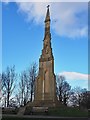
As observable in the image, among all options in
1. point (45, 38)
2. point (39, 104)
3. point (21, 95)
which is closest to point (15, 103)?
point (21, 95)

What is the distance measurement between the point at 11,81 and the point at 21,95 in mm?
4778

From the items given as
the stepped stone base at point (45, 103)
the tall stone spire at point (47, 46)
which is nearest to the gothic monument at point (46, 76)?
the tall stone spire at point (47, 46)

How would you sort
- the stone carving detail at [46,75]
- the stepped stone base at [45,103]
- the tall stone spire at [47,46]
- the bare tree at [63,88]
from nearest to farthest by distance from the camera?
the stepped stone base at [45,103]
the stone carving detail at [46,75]
the tall stone spire at [47,46]
the bare tree at [63,88]

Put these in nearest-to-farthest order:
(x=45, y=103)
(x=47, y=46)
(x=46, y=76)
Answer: (x=45, y=103) → (x=46, y=76) → (x=47, y=46)

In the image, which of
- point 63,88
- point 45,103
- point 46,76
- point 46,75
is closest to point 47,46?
point 46,75

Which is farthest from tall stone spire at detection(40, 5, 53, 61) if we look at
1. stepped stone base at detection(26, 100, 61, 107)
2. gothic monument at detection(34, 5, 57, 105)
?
stepped stone base at detection(26, 100, 61, 107)

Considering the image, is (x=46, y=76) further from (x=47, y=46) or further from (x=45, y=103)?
(x=47, y=46)

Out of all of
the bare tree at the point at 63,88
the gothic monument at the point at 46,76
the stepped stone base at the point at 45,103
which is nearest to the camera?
the stepped stone base at the point at 45,103

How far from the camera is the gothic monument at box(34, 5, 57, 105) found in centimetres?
5150

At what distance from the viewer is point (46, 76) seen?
177 ft

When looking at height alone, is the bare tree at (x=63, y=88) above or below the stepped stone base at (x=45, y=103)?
above

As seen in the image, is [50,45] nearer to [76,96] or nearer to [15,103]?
[15,103]

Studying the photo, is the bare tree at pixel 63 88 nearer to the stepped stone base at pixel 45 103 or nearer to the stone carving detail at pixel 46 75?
the stone carving detail at pixel 46 75

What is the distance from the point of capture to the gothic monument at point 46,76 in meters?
51.5
